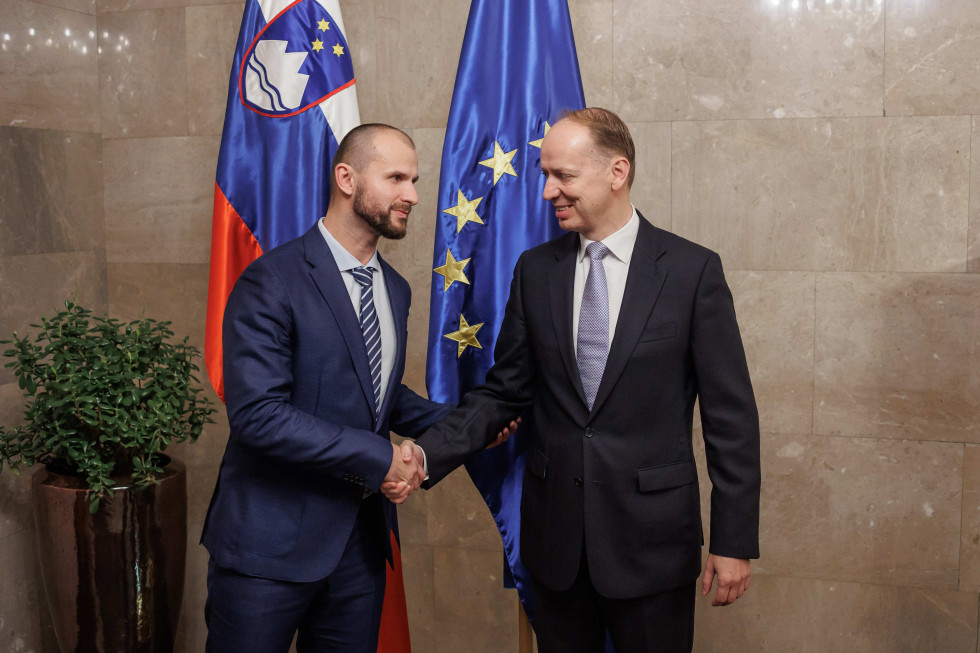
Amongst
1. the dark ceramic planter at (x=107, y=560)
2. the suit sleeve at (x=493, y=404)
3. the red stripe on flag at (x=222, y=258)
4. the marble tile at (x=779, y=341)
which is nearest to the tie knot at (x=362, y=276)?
the suit sleeve at (x=493, y=404)

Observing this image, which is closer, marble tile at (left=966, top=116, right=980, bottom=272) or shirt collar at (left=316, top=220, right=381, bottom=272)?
shirt collar at (left=316, top=220, right=381, bottom=272)

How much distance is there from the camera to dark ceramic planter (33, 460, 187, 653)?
278 centimetres

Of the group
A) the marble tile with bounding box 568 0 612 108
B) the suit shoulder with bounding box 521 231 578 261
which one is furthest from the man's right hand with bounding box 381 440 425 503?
the marble tile with bounding box 568 0 612 108

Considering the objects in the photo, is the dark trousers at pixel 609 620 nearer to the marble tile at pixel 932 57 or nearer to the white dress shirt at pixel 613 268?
the white dress shirt at pixel 613 268

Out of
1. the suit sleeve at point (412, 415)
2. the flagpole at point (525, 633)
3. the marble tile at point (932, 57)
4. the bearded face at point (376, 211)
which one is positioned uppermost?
the marble tile at point (932, 57)

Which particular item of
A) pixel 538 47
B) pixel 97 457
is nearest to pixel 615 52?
pixel 538 47

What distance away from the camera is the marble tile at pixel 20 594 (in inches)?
127

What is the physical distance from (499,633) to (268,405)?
1922mm

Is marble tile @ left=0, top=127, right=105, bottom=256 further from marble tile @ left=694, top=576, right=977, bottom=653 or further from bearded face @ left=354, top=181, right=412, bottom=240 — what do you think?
marble tile @ left=694, top=576, right=977, bottom=653

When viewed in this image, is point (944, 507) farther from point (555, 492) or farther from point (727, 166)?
point (555, 492)

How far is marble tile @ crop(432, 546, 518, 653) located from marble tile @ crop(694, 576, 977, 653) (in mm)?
770

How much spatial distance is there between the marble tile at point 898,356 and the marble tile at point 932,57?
1.96 feet

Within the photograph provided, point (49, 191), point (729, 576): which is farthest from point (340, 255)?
point (49, 191)

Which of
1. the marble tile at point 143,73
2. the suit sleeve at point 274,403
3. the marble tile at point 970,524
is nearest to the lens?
the suit sleeve at point 274,403
